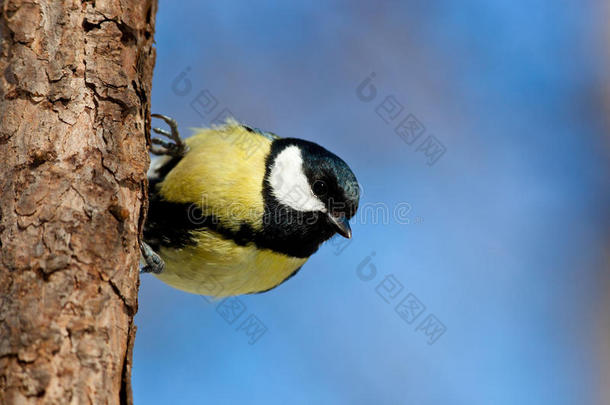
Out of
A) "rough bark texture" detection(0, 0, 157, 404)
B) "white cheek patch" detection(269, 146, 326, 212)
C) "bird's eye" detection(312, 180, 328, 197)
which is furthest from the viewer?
"bird's eye" detection(312, 180, 328, 197)

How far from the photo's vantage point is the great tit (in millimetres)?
2014

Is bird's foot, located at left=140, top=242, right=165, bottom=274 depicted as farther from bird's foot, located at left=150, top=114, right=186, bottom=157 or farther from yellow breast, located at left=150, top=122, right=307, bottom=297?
bird's foot, located at left=150, top=114, right=186, bottom=157

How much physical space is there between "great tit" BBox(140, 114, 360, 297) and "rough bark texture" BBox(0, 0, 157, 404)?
65 centimetres

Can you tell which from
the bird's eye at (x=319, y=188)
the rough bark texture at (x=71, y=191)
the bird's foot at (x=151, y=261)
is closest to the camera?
the rough bark texture at (x=71, y=191)

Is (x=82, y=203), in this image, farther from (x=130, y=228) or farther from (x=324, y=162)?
(x=324, y=162)

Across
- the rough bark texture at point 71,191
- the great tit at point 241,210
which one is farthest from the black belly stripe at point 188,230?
the rough bark texture at point 71,191

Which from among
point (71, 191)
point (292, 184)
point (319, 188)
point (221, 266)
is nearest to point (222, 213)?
point (221, 266)

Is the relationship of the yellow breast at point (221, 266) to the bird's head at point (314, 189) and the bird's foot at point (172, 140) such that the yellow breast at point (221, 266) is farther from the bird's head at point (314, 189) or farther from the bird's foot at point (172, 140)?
the bird's foot at point (172, 140)

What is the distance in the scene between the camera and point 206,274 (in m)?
2.12

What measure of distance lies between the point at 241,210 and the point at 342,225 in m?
0.40

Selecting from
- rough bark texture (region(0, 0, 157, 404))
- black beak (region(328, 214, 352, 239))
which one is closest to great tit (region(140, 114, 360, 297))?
black beak (region(328, 214, 352, 239))

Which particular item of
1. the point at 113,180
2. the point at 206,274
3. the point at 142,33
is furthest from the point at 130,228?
the point at 206,274

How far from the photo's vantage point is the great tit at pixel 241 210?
6.61 feet

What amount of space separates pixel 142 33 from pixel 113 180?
393 mm
